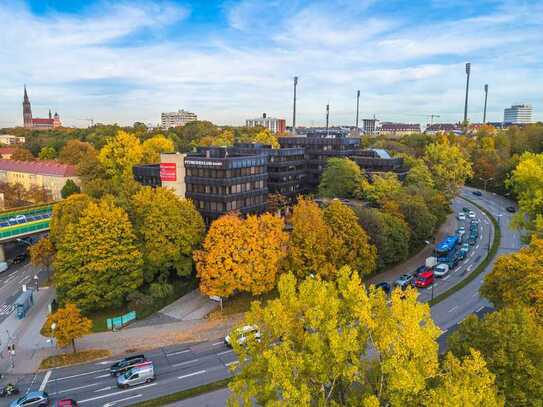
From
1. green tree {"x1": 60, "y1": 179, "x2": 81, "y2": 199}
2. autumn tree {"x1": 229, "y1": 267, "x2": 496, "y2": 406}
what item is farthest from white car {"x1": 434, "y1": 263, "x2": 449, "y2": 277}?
green tree {"x1": 60, "y1": 179, "x2": 81, "y2": 199}

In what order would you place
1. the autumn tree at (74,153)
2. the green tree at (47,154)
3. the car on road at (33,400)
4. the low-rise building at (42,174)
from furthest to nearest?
the green tree at (47,154) < the autumn tree at (74,153) < the low-rise building at (42,174) < the car on road at (33,400)

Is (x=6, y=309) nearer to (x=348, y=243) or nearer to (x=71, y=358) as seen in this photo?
(x=71, y=358)

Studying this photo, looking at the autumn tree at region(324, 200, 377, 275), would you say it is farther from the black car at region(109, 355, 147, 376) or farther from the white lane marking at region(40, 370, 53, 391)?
the white lane marking at region(40, 370, 53, 391)


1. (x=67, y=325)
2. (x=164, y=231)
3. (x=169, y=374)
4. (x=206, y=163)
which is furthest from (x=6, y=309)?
(x=206, y=163)

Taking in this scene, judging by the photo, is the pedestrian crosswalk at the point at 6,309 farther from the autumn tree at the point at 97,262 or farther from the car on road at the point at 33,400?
the car on road at the point at 33,400

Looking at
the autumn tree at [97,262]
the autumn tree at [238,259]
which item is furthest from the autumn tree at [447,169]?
the autumn tree at [97,262]

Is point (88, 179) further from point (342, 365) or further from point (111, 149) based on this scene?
point (342, 365)

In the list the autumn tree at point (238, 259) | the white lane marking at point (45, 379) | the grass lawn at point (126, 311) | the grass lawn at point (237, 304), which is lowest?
the white lane marking at point (45, 379)

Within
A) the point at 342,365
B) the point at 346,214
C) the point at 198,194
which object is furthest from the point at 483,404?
the point at 198,194
